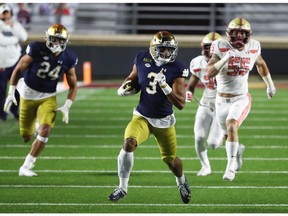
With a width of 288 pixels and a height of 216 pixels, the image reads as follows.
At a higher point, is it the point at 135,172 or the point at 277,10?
the point at 135,172

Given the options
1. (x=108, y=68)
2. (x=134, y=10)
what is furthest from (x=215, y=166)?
(x=134, y=10)

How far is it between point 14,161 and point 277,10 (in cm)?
1337

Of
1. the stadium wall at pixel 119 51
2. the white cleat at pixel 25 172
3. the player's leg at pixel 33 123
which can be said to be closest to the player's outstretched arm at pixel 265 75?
the player's leg at pixel 33 123

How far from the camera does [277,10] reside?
2359 centimetres

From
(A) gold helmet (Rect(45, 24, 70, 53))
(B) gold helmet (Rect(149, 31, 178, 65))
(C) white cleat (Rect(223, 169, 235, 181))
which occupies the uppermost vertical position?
(B) gold helmet (Rect(149, 31, 178, 65))

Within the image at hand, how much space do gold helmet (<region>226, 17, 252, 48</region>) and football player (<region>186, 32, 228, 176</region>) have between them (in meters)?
0.57

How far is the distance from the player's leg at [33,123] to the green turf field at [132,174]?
199 mm

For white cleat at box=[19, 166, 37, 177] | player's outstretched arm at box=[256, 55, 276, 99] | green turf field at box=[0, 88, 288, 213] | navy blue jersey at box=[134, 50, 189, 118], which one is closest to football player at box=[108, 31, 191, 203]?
navy blue jersey at box=[134, 50, 189, 118]

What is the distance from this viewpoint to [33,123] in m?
10.7

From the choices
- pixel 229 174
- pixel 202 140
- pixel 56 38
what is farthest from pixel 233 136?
pixel 56 38

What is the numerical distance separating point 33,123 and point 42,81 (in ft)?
1.55

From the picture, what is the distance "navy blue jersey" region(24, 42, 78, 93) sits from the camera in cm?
1039

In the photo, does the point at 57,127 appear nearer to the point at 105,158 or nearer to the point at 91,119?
the point at 91,119

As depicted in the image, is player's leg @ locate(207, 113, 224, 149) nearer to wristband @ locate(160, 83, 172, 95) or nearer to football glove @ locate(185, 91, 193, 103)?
football glove @ locate(185, 91, 193, 103)
